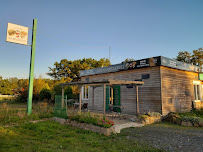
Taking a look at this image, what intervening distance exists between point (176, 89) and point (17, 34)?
1178 cm

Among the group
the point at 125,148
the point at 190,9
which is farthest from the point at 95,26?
the point at 125,148

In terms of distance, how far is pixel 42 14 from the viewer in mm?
10297

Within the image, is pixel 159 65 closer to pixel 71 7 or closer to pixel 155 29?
pixel 155 29

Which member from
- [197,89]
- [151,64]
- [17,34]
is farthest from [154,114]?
[17,34]

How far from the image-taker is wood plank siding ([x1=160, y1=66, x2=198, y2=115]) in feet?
30.8

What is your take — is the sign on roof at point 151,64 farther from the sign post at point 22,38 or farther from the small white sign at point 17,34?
the small white sign at point 17,34

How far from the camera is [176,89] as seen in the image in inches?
408

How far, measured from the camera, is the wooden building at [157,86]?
30.5 ft

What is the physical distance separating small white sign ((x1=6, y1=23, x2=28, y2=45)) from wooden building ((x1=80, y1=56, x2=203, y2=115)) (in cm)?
628

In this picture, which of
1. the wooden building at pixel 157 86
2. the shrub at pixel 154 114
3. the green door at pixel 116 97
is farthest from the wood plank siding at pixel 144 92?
the shrub at pixel 154 114

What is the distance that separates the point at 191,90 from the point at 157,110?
4591 mm

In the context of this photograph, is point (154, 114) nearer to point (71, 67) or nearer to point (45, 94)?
point (45, 94)

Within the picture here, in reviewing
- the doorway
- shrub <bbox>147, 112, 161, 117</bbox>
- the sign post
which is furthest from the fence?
→ shrub <bbox>147, 112, 161, 117</bbox>

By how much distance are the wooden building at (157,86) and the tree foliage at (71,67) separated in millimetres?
16646
